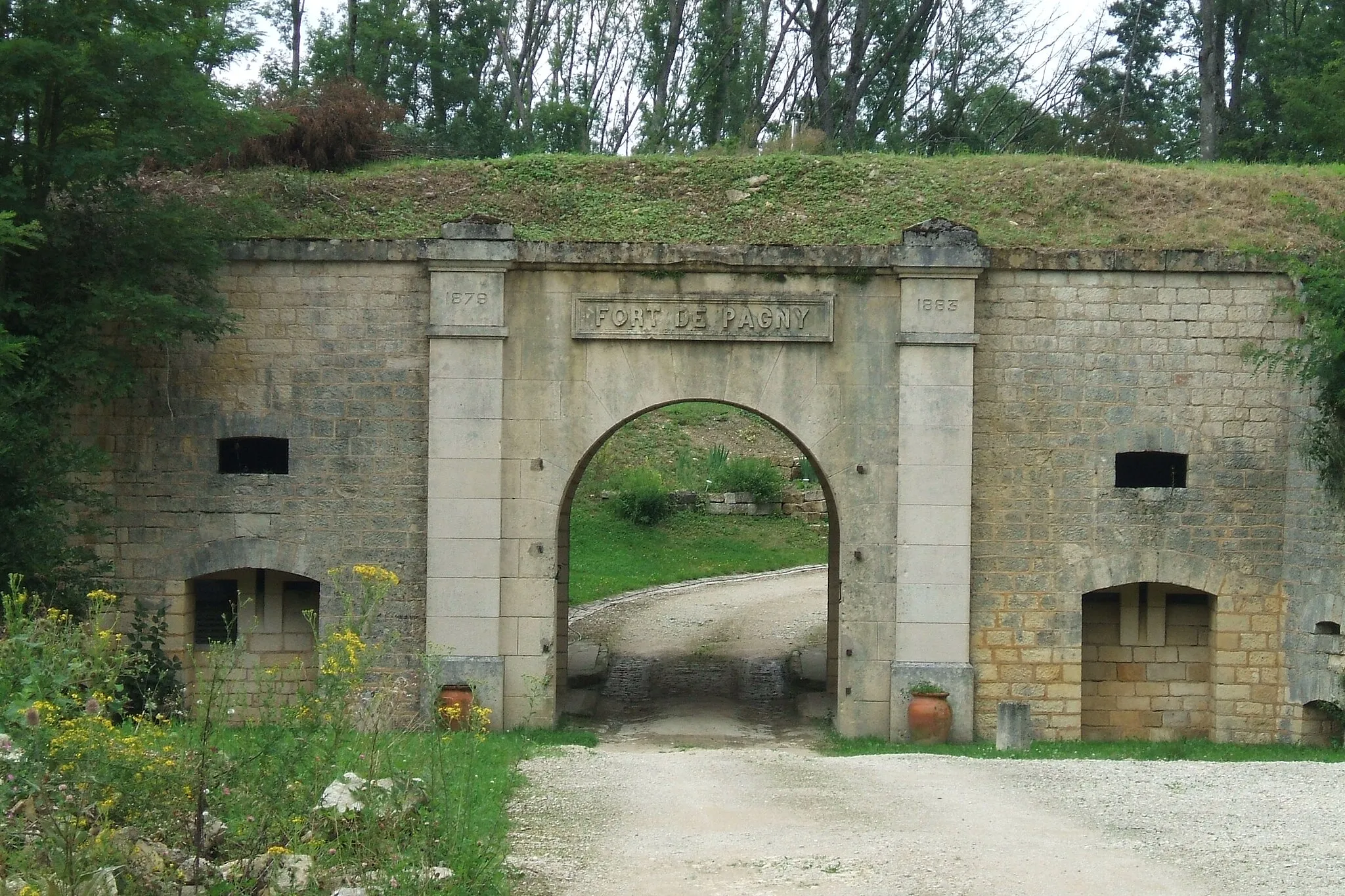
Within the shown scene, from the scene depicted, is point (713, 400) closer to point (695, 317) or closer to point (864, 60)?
point (695, 317)

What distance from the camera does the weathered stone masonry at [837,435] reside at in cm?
1327

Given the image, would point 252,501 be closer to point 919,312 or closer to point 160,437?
point 160,437

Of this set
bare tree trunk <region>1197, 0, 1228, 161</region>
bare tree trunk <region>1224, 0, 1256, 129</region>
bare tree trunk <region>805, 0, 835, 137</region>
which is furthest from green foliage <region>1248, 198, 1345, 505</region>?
bare tree trunk <region>1224, 0, 1256, 129</region>

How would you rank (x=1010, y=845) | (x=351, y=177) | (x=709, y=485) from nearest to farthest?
(x=1010, y=845) < (x=351, y=177) < (x=709, y=485)

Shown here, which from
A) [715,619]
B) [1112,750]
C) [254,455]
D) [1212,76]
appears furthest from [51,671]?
[1212,76]

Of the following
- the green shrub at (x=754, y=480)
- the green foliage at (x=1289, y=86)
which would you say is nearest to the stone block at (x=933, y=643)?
the green shrub at (x=754, y=480)

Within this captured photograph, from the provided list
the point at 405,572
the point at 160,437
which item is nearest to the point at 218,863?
the point at 405,572

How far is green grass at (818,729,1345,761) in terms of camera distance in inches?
486

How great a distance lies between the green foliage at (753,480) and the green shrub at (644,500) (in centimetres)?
163

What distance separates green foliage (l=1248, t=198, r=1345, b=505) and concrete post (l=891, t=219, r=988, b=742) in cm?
291

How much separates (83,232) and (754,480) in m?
17.1

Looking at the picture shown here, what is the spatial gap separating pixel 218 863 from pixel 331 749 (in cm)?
88

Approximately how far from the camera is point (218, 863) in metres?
7.04

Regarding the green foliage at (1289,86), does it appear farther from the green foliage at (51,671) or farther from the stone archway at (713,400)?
the green foliage at (51,671)
